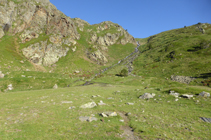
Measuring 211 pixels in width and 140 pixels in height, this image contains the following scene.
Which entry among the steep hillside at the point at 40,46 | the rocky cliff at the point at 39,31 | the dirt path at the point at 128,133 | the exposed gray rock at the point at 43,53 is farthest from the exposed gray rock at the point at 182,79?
the exposed gray rock at the point at 43,53

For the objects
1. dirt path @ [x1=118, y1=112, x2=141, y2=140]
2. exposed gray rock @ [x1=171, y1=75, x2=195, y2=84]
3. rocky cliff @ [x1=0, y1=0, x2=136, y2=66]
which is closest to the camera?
dirt path @ [x1=118, y1=112, x2=141, y2=140]

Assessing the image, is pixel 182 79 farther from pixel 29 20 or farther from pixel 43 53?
pixel 29 20

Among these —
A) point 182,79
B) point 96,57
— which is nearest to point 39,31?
point 96,57

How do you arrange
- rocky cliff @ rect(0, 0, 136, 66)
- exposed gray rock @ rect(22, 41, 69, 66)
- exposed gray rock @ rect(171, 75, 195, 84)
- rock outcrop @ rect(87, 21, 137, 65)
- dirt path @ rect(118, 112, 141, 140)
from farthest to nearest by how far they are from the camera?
rock outcrop @ rect(87, 21, 137, 65) → rocky cliff @ rect(0, 0, 136, 66) → exposed gray rock @ rect(22, 41, 69, 66) → exposed gray rock @ rect(171, 75, 195, 84) → dirt path @ rect(118, 112, 141, 140)

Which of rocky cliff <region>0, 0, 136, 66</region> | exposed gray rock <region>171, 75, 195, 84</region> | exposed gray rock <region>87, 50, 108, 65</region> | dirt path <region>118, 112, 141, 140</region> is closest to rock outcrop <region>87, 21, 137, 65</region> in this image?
exposed gray rock <region>87, 50, 108, 65</region>

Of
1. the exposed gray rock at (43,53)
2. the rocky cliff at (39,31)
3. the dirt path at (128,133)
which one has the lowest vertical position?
the dirt path at (128,133)

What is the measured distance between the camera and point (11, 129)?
1127 centimetres

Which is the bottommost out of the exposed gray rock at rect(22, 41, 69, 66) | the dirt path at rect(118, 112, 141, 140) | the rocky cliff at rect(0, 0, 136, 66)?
the dirt path at rect(118, 112, 141, 140)

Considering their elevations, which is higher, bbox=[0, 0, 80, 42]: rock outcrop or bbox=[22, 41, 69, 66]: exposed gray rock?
bbox=[0, 0, 80, 42]: rock outcrop

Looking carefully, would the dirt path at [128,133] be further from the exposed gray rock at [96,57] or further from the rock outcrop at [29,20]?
the rock outcrop at [29,20]

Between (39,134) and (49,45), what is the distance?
98303mm

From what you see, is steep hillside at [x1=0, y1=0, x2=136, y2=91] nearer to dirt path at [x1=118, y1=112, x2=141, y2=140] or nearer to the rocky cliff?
the rocky cliff

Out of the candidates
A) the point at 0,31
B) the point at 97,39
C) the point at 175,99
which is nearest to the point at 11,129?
the point at 175,99

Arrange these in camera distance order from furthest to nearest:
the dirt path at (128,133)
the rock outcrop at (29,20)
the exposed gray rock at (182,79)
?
the rock outcrop at (29,20) < the exposed gray rock at (182,79) < the dirt path at (128,133)
